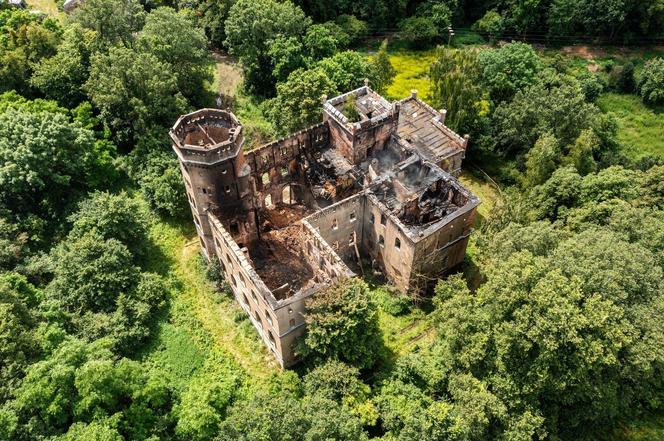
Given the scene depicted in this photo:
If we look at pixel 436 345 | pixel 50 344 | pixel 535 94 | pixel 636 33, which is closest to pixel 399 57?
pixel 535 94

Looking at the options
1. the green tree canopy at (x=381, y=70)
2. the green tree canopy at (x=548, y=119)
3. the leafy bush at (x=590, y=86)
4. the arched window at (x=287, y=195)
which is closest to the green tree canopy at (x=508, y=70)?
the green tree canopy at (x=548, y=119)

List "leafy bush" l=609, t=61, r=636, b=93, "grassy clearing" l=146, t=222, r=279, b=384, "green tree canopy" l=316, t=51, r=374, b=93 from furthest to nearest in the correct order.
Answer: "leafy bush" l=609, t=61, r=636, b=93 < "green tree canopy" l=316, t=51, r=374, b=93 < "grassy clearing" l=146, t=222, r=279, b=384

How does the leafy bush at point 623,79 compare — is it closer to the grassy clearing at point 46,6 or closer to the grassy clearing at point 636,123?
the grassy clearing at point 636,123

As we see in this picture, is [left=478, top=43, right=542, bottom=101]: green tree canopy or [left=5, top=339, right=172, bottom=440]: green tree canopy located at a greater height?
[left=478, top=43, right=542, bottom=101]: green tree canopy

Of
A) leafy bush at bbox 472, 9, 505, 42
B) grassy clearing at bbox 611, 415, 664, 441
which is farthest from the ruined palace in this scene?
leafy bush at bbox 472, 9, 505, 42

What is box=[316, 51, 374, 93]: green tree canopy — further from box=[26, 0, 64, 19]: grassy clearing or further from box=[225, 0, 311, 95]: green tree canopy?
box=[26, 0, 64, 19]: grassy clearing

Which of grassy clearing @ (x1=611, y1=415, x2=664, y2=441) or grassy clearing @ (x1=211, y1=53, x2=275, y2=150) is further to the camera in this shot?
grassy clearing @ (x1=211, y1=53, x2=275, y2=150)
